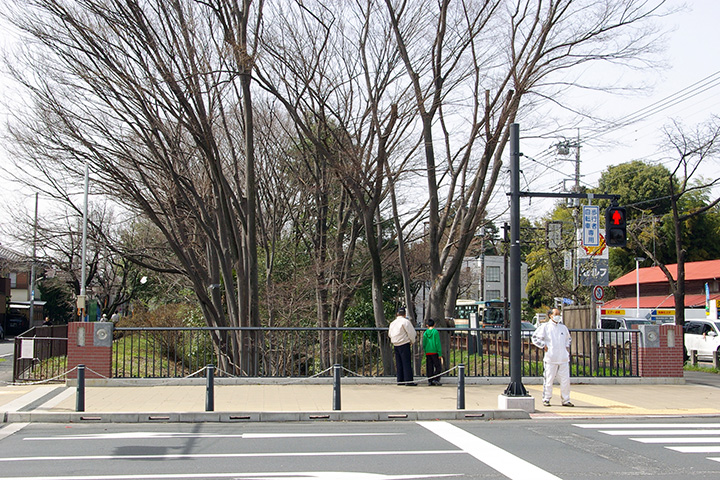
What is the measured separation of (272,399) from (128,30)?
9094 mm

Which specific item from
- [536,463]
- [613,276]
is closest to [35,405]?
[536,463]

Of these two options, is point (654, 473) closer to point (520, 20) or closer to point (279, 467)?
point (279, 467)

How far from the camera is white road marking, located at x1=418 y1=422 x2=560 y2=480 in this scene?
25.2ft

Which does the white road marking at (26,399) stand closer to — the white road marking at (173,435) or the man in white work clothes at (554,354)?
the white road marking at (173,435)

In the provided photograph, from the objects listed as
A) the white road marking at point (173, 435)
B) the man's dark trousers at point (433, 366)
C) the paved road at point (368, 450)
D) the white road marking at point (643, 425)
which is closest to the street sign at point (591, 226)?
the man's dark trousers at point (433, 366)

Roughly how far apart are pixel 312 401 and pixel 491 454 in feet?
16.9

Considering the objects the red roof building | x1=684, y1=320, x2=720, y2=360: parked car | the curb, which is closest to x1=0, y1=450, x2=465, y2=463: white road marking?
the curb

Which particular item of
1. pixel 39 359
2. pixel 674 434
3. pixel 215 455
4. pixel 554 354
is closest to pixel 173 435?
pixel 215 455

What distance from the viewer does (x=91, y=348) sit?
15.0 meters

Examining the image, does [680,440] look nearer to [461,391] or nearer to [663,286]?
[461,391]

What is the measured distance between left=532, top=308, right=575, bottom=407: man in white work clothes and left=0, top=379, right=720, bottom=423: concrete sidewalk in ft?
1.00

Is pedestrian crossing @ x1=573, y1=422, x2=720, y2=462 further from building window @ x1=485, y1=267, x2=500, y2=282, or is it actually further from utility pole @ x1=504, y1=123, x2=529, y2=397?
building window @ x1=485, y1=267, x2=500, y2=282

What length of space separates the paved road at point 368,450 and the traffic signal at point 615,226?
3606 mm

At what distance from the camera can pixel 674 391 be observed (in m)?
15.7
